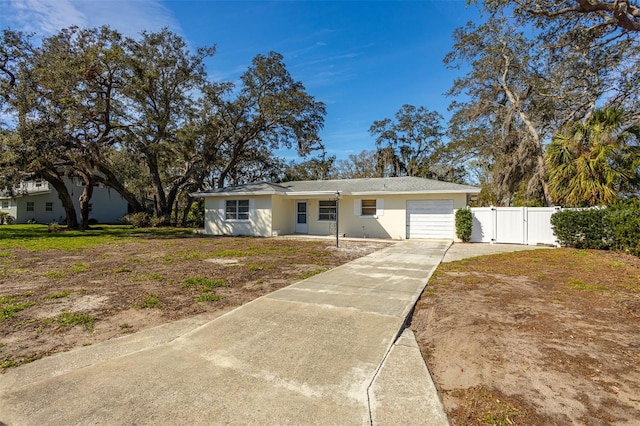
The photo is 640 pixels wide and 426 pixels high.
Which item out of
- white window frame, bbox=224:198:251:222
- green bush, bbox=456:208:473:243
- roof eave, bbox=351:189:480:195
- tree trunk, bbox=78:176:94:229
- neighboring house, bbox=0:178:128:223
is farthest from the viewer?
neighboring house, bbox=0:178:128:223

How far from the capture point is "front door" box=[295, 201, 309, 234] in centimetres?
1752

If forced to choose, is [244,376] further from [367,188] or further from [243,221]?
[243,221]

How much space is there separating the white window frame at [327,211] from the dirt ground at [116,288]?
6392 millimetres

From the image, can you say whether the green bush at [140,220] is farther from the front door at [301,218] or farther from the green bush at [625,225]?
the green bush at [625,225]

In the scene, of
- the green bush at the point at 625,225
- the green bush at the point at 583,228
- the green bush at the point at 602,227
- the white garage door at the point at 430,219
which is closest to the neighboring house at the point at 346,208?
the white garage door at the point at 430,219

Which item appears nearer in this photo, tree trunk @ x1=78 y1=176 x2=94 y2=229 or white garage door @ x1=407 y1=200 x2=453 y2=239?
white garage door @ x1=407 y1=200 x2=453 y2=239

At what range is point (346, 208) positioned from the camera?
1627cm

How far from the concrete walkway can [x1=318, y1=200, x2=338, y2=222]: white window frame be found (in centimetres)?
1241

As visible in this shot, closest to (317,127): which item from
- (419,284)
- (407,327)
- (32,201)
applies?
(419,284)

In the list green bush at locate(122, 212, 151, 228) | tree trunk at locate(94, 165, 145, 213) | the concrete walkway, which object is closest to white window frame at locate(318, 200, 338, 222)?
the concrete walkway

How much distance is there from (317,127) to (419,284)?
22413 millimetres

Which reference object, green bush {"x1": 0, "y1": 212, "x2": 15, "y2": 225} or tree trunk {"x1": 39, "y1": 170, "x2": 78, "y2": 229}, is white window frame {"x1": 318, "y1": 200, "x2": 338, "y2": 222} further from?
green bush {"x1": 0, "y1": 212, "x2": 15, "y2": 225}

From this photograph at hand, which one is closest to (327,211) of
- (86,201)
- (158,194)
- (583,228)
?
(583,228)

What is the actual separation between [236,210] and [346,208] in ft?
20.0
